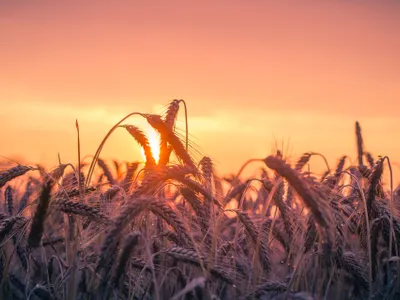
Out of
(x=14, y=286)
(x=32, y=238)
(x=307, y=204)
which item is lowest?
(x=14, y=286)

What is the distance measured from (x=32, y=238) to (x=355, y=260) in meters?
2.64

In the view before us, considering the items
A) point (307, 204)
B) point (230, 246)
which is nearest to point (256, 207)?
point (230, 246)

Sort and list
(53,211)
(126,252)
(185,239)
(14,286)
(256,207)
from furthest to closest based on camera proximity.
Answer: (256,207), (14,286), (185,239), (53,211), (126,252)

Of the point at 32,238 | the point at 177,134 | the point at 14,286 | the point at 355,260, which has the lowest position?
the point at 14,286

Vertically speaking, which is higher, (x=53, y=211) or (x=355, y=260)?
(x=53, y=211)

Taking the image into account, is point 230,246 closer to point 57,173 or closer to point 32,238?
point 57,173

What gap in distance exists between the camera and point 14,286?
5.79 meters

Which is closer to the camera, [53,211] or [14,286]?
[53,211]

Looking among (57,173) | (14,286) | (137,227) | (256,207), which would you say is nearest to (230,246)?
(137,227)

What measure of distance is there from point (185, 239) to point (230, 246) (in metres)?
1.07

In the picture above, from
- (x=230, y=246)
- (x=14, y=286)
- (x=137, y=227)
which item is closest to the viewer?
(x=137, y=227)

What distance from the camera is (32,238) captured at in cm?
343

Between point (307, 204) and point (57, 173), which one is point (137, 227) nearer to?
point (57, 173)

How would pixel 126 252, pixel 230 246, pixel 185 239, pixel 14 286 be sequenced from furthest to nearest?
pixel 14 286 → pixel 230 246 → pixel 185 239 → pixel 126 252
